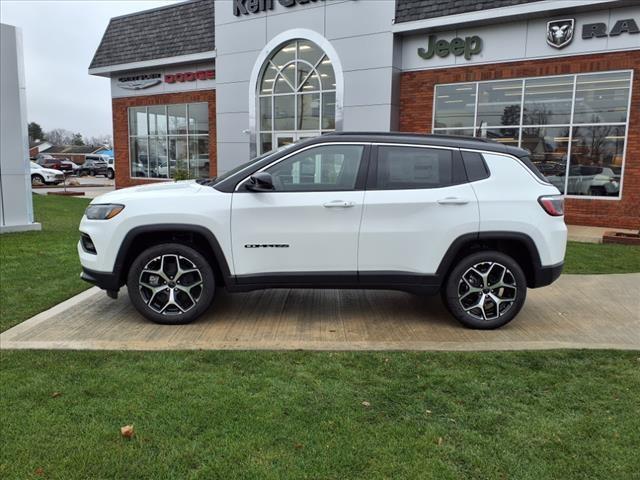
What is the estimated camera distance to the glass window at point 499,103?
13.4 m

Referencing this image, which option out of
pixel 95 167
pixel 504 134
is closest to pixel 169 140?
pixel 504 134

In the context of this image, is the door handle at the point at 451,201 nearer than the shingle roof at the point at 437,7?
Yes

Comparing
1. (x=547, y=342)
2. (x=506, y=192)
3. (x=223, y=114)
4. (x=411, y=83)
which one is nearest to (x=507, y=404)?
(x=547, y=342)

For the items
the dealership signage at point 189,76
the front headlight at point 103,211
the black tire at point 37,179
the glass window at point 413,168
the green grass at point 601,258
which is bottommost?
the green grass at point 601,258

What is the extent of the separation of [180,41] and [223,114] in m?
3.36

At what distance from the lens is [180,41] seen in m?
18.4

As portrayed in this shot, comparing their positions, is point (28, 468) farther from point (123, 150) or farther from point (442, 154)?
point (123, 150)

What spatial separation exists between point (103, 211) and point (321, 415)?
2.93 meters

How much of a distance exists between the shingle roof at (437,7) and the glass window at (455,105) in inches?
72.8

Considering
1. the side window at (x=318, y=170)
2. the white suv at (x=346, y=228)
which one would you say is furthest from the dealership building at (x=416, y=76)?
the side window at (x=318, y=170)

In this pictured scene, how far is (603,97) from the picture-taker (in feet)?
40.6

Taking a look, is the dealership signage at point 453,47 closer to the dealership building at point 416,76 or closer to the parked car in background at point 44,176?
the dealership building at point 416,76

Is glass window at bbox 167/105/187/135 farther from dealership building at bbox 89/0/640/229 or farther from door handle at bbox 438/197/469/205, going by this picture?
door handle at bbox 438/197/469/205

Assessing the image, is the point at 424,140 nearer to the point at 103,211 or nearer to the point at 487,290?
the point at 487,290
